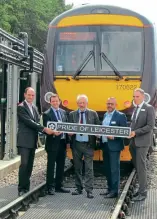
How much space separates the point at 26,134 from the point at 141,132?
1951 mm

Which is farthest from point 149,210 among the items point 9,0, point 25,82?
point 9,0

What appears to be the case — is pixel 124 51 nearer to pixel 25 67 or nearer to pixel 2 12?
pixel 25 67

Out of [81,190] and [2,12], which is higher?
[2,12]

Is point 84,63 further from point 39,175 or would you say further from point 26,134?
point 26,134

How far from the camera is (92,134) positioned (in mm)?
8281

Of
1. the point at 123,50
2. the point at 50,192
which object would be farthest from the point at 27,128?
the point at 123,50

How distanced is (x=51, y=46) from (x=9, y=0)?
2073cm

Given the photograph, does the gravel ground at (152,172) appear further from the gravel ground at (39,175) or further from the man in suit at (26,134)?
the man in suit at (26,134)

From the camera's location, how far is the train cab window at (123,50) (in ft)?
34.5

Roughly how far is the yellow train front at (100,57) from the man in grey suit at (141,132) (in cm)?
192

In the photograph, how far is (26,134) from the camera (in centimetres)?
834

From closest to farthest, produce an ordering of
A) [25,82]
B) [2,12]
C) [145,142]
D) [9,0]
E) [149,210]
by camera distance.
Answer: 1. [149,210]
2. [145,142]
3. [25,82]
4. [2,12]
5. [9,0]

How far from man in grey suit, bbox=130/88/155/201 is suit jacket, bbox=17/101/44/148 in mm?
1607

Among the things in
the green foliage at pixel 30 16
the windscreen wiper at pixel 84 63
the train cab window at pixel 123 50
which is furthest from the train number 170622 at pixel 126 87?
the green foliage at pixel 30 16
